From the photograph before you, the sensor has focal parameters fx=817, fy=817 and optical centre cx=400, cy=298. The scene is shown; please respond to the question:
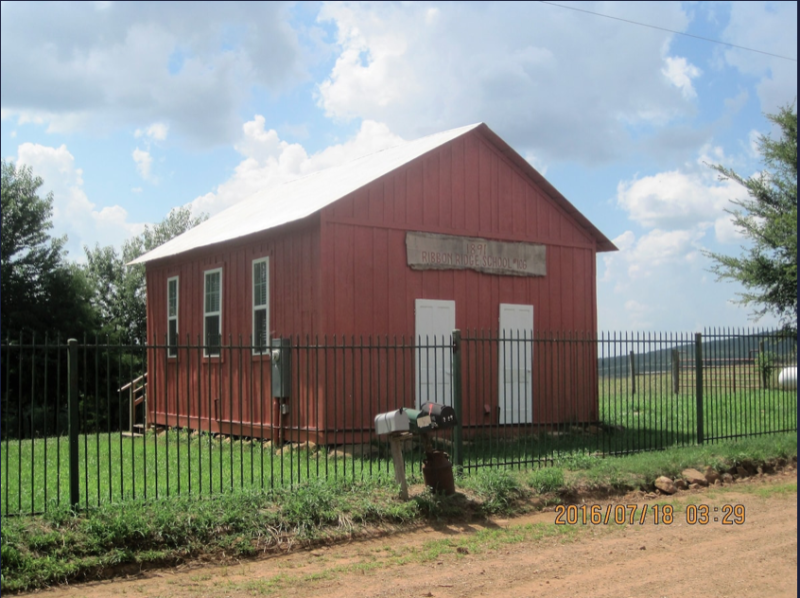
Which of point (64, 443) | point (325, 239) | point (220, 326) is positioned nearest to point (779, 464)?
point (325, 239)

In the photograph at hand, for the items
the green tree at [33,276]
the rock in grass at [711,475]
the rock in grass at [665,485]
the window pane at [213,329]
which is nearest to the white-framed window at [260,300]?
the window pane at [213,329]

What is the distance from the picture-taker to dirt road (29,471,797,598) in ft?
20.9

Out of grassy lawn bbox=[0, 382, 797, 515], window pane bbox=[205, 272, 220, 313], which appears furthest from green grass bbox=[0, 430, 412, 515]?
window pane bbox=[205, 272, 220, 313]

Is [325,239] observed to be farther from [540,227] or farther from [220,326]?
[540,227]

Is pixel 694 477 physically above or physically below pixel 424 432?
below

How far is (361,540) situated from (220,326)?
869 cm

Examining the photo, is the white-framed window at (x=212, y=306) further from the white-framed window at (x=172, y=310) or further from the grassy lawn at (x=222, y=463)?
the grassy lawn at (x=222, y=463)

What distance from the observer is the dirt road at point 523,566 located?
6355 millimetres

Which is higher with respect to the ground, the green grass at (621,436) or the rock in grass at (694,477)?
the green grass at (621,436)

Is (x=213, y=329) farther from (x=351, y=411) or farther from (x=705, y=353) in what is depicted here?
(x=705, y=353)

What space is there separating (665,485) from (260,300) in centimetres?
788

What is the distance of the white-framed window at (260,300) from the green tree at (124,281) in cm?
2517

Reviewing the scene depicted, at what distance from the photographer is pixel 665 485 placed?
1049cm

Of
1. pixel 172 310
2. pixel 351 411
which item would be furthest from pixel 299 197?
pixel 351 411
